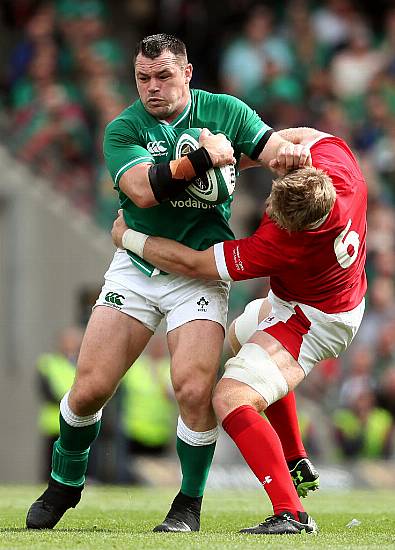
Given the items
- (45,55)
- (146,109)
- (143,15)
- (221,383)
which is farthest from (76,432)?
(143,15)

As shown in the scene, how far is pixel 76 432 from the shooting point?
22.5ft

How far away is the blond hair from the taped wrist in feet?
1.25

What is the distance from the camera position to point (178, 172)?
253 inches

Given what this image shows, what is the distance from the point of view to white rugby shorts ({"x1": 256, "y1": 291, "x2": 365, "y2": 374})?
21.9 feet

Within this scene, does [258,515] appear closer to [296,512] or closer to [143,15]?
[296,512]

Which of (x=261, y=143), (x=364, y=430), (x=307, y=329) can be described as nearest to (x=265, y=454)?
(x=307, y=329)

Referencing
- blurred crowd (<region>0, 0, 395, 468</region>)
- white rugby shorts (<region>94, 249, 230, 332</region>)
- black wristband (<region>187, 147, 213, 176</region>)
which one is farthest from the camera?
blurred crowd (<region>0, 0, 395, 468</region>)

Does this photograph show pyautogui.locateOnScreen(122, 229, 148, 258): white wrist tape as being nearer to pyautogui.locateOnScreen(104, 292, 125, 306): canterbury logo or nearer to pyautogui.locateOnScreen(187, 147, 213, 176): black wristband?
pyautogui.locateOnScreen(104, 292, 125, 306): canterbury logo

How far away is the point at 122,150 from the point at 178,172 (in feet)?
1.27

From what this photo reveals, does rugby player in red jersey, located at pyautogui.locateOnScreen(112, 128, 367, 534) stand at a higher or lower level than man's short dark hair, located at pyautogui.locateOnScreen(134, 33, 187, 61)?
lower

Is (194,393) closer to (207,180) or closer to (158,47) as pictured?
(207,180)

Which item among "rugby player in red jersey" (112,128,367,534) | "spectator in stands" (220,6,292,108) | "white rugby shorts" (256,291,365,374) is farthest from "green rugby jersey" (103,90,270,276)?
"spectator in stands" (220,6,292,108)

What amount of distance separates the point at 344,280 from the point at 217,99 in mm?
1170

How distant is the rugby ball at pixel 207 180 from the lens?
6.51 m
